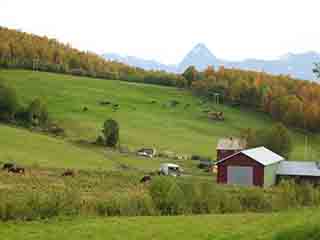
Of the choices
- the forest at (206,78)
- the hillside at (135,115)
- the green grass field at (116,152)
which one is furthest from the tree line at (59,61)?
the green grass field at (116,152)

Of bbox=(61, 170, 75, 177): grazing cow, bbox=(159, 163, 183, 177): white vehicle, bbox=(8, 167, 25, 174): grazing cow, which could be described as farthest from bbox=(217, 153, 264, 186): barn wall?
bbox=(8, 167, 25, 174): grazing cow

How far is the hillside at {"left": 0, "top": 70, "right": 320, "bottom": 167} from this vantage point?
60.0 metres

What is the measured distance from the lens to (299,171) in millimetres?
40875

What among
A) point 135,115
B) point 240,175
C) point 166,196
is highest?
point 135,115

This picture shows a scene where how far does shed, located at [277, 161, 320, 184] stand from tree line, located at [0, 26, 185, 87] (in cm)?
6103

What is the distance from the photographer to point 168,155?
54375 mm

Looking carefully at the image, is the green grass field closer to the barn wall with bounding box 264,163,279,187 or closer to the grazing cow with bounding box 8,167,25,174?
the grazing cow with bounding box 8,167,25,174

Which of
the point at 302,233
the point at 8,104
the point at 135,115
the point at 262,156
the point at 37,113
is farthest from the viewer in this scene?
the point at 135,115

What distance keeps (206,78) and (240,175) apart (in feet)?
199

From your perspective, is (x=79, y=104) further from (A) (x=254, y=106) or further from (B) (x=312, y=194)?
(B) (x=312, y=194)

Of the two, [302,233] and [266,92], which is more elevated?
[266,92]

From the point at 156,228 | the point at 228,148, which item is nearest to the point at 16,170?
the point at 156,228

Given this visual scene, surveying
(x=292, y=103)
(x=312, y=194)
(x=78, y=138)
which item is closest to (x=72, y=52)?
(x=292, y=103)

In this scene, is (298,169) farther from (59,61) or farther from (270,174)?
(59,61)
